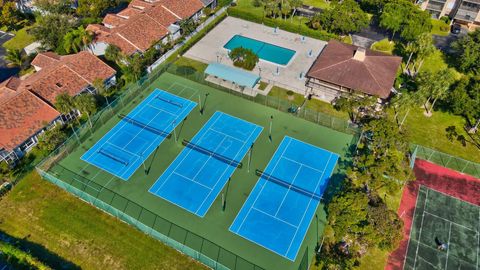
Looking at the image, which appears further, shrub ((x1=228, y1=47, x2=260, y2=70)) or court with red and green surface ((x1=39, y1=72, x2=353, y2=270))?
shrub ((x1=228, y1=47, x2=260, y2=70))

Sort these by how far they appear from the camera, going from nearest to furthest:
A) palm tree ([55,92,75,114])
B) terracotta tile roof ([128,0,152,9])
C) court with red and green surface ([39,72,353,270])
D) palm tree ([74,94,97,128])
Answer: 1. court with red and green surface ([39,72,353,270])
2. palm tree ([55,92,75,114])
3. palm tree ([74,94,97,128])
4. terracotta tile roof ([128,0,152,9])

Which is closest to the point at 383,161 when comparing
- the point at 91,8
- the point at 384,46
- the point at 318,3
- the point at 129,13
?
the point at 384,46

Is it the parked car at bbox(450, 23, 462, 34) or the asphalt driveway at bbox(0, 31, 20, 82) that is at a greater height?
the parked car at bbox(450, 23, 462, 34)

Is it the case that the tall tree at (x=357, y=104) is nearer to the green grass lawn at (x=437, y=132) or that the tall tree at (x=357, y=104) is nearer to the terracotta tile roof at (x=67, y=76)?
the green grass lawn at (x=437, y=132)

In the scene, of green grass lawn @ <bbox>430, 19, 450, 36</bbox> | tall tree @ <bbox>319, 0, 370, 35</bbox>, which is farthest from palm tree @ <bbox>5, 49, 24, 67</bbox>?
green grass lawn @ <bbox>430, 19, 450, 36</bbox>

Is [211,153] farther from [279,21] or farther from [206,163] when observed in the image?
[279,21]

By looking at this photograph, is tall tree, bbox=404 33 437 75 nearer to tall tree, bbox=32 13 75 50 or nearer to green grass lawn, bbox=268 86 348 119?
green grass lawn, bbox=268 86 348 119

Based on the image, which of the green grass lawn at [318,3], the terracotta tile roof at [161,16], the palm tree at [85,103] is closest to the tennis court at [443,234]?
the palm tree at [85,103]
